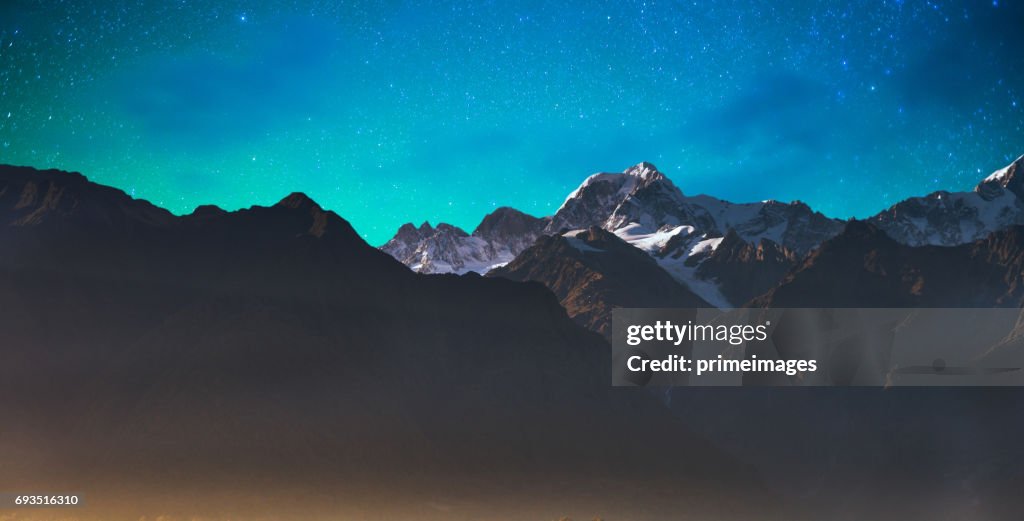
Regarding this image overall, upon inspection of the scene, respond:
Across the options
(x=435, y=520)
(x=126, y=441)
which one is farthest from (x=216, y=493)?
(x=435, y=520)

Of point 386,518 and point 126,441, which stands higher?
point 126,441

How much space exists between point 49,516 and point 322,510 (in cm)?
5829

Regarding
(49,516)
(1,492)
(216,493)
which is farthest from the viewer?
(216,493)

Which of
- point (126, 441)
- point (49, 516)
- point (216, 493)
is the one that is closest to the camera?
point (49, 516)

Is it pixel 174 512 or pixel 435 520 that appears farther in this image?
pixel 435 520

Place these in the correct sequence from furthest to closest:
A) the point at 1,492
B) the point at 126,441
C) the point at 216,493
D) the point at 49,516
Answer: the point at 126,441 → the point at 216,493 → the point at 1,492 → the point at 49,516

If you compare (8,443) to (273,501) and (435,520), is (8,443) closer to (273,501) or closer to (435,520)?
(273,501)

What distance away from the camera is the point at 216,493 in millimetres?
184375

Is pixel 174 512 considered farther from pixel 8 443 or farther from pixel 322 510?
pixel 8 443

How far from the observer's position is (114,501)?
6781 inches

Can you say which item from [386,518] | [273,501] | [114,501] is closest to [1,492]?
[114,501]

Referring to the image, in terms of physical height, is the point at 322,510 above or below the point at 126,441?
below

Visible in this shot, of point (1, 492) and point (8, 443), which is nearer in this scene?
point (1, 492)

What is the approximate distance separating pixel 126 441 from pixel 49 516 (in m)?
60.7
